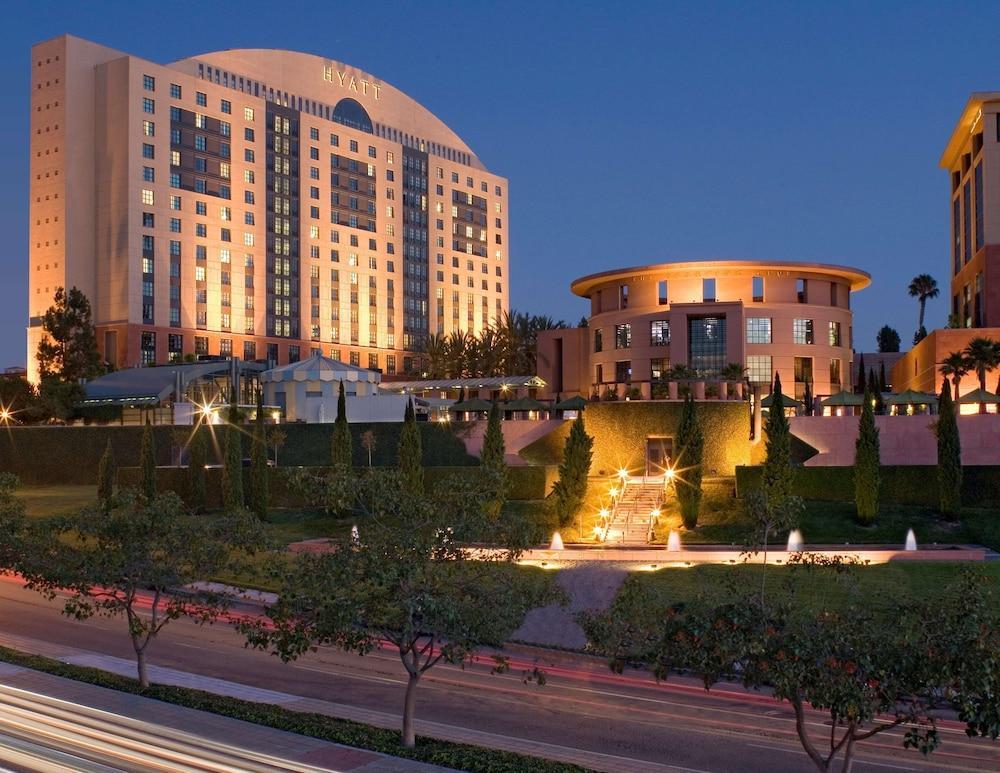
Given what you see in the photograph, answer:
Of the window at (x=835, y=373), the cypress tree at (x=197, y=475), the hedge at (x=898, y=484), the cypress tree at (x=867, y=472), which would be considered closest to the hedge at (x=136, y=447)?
the cypress tree at (x=197, y=475)

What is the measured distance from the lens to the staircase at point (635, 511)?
1879 inches

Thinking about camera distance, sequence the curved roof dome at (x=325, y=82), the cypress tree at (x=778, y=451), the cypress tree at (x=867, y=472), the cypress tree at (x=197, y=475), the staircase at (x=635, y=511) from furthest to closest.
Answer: the curved roof dome at (x=325, y=82) < the cypress tree at (x=197, y=475) < the staircase at (x=635, y=511) < the cypress tree at (x=778, y=451) < the cypress tree at (x=867, y=472)

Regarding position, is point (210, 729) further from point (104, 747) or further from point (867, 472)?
point (867, 472)

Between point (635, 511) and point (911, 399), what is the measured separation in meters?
18.4

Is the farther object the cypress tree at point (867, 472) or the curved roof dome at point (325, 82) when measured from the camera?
the curved roof dome at point (325, 82)

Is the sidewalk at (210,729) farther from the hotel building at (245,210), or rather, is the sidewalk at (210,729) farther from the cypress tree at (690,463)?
the hotel building at (245,210)

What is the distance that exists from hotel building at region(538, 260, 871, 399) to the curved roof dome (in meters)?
66.9

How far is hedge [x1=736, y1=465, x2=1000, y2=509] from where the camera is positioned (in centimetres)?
4644

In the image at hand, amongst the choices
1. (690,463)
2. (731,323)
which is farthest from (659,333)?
(690,463)

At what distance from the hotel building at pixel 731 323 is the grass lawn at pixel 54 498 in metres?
36.2

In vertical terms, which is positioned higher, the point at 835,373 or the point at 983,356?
the point at 983,356

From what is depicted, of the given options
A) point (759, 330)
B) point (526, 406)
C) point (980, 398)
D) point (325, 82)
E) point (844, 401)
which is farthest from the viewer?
point (325, 82)

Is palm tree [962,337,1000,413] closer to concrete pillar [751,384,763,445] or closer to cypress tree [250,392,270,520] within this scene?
concrete pillar [751,384,763,445]

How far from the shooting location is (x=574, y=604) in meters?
36.6
